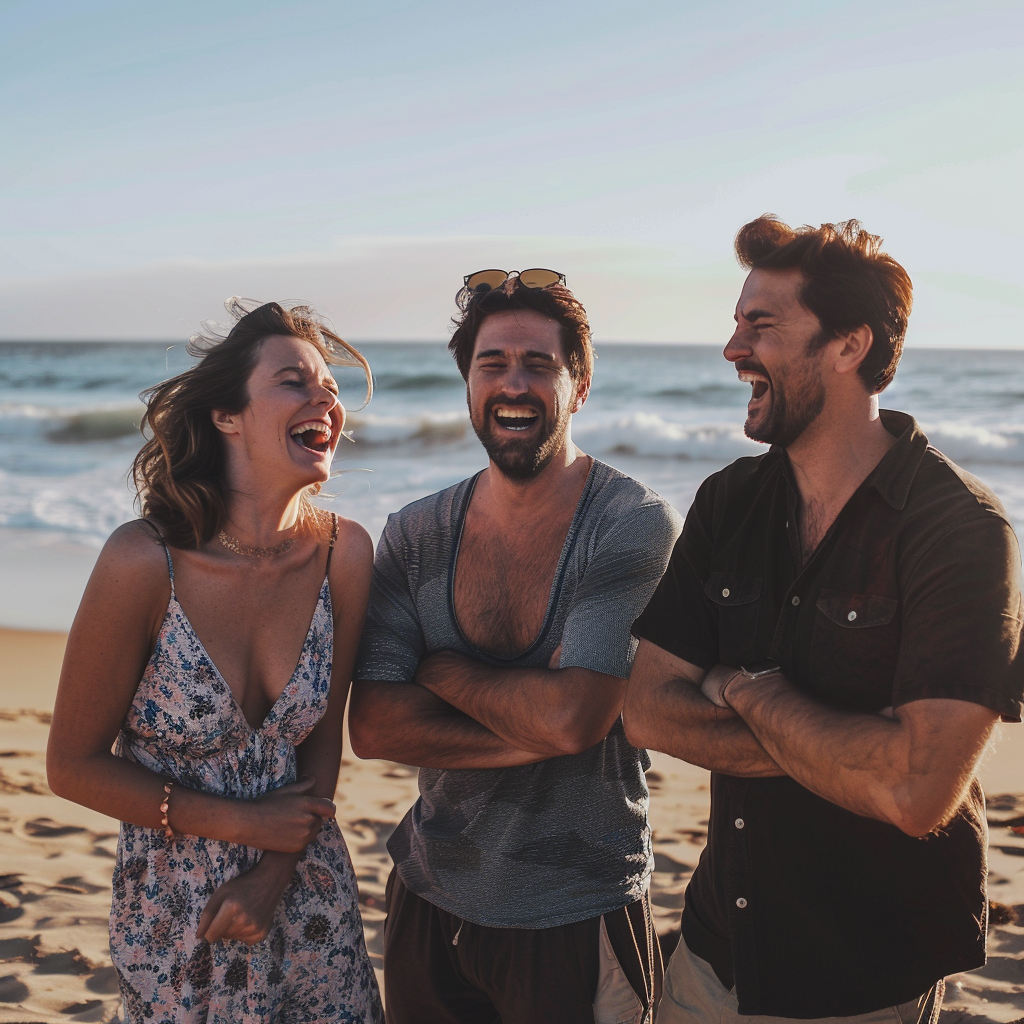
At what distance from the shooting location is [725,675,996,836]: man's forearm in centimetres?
192

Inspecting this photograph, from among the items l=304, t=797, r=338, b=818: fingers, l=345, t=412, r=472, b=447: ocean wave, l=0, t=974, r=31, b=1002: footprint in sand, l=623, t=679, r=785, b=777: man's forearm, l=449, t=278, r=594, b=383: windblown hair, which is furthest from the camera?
l=345, t=412, r=472, b=447: ocean wave

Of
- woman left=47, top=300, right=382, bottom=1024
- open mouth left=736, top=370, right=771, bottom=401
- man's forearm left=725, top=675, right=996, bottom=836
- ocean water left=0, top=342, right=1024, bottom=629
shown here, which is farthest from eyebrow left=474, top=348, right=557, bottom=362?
ocean water left=0, top=342, right=1024, bottom=629

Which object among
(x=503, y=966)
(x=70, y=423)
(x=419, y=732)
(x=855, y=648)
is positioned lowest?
(x=503, y=966)

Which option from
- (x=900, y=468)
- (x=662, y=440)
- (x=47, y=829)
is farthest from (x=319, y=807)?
(x=662, y=440)

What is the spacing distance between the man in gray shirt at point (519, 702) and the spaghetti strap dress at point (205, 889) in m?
0.30

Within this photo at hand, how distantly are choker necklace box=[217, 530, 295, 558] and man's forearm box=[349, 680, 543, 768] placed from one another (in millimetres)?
471

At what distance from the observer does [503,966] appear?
264cm

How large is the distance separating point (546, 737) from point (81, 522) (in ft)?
34.8

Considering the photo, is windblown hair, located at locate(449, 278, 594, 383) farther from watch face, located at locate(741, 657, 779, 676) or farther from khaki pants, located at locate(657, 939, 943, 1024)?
khaki pants, located at locate(657, 939, 943, 1024)

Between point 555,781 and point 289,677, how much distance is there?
2.61ft

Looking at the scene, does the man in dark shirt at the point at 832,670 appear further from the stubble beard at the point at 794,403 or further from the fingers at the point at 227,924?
the fingers at the point at 227,924

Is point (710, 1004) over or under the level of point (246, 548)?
under

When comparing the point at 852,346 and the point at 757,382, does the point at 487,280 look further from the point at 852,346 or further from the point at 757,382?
the point at 852,346

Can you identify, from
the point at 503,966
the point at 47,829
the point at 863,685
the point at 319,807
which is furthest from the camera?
the point at 47,829
